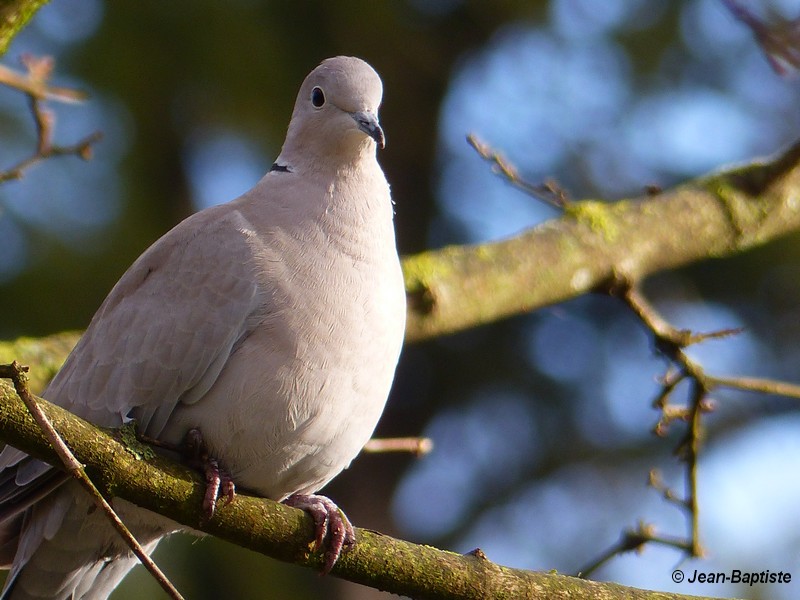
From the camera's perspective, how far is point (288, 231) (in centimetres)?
285

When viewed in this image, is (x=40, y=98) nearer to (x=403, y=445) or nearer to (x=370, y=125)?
(x=370, y=125)

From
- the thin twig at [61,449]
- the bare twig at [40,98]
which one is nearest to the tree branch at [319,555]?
the thin twig at [61,449]

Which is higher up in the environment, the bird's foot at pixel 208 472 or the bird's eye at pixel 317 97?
the bird's eye at pixel 317 97

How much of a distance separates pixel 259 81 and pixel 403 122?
1.12 m

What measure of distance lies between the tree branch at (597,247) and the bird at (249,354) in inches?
31.0

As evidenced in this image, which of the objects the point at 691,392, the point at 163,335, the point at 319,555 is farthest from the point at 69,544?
the point at 691,392

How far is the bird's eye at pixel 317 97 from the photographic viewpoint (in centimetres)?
322

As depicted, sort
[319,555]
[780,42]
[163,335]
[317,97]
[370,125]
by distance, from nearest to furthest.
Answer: [319,555], [780,42], [163,335], [370,125], [317,97]

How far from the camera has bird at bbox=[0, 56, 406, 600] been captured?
8.55 feet

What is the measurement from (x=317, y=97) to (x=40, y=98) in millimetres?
810

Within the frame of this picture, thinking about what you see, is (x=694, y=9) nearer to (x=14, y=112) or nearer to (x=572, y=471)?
(x=572, y=471)

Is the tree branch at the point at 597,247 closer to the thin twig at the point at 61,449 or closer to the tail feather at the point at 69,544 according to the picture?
the tail feather at the point at 69,544

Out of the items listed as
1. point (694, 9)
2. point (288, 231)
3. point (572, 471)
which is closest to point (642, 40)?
point (694, 9)

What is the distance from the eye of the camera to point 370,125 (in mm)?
3031
